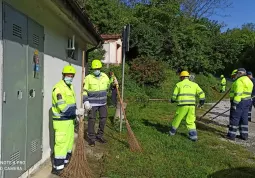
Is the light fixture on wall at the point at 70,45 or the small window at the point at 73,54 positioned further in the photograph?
the small window at the point at 73,54

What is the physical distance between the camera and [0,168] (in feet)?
12.2

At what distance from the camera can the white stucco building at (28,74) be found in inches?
149

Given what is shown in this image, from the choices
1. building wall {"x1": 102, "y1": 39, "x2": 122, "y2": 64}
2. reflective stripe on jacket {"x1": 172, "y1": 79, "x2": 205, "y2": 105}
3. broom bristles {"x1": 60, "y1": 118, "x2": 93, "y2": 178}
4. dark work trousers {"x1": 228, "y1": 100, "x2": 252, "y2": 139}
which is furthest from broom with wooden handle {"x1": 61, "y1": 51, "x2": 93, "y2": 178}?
building wall {"x1": 102, "y1": 39, "x2": 122, "y2": 64}

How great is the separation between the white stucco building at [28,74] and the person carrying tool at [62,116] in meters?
0.34

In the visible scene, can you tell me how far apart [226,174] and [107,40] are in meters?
18.8

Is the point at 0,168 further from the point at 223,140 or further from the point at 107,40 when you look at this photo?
the point at 107,40

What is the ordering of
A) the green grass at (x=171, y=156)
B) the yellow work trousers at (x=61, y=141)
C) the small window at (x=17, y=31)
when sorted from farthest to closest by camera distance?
1. the green grass at (x=171, y=156)
2. the yellow work trousers at (x=61, y=141)
3. the small window at (x=17, y=31)

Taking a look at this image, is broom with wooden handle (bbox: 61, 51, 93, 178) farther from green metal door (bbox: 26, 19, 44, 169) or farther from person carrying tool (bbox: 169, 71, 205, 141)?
person carrying tool (bbox: 169, 71, 205, 141)

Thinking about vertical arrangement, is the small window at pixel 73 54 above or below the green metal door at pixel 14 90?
above

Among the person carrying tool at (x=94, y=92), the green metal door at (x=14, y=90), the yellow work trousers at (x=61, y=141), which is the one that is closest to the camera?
the green metal door at (x=14, y=90)

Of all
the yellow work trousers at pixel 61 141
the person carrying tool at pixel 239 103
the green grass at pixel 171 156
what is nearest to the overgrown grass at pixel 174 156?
the green grass at pixel 171 156

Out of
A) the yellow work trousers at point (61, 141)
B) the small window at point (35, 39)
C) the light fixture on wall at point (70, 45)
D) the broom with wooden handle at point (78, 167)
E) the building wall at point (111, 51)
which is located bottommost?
the broom with wooden handle at point (78, 167)

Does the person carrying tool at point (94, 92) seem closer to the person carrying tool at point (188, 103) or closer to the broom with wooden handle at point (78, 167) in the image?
the broom with wooden handle at point (78, 167)

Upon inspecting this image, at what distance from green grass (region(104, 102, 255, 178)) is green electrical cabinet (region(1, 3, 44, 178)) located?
1.48m
